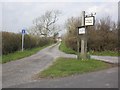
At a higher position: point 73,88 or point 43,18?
point 43,18

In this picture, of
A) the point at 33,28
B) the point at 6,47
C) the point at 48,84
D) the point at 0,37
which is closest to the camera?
the point at 48,84

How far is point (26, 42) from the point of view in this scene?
127 ft

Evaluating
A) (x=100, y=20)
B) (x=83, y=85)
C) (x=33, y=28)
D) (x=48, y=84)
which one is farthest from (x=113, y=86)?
(x=33, y=28)

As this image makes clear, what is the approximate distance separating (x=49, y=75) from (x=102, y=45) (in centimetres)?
2920

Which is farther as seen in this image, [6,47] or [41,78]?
[6,47]

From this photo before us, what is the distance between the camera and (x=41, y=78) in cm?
1130

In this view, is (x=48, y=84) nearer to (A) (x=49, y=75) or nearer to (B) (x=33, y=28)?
(A) (x=49, y=75)

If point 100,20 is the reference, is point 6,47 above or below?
below

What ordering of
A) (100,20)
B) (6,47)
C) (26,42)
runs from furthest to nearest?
(100,20), (26,42), (6,47)

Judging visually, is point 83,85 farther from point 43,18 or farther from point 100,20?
point 43,18

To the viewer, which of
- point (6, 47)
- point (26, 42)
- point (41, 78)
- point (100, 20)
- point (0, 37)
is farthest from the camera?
point (100, 20)

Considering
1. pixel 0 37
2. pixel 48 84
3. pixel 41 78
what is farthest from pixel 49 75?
pixel 0 37

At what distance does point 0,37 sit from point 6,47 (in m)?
2.09

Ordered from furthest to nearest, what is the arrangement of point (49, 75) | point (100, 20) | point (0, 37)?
point (100, 20), point (0, 37), point (49, 75)
